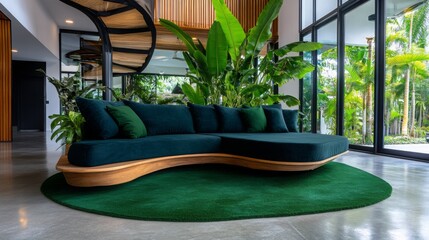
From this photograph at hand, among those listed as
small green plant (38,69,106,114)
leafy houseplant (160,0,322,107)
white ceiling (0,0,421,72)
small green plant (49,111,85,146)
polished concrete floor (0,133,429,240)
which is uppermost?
white ceiling (0,0,421,72)

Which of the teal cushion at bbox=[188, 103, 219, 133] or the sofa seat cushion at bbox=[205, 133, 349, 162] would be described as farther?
the teal cushion at bbox=[188, 103, 219, 133]

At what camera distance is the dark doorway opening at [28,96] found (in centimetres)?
1049

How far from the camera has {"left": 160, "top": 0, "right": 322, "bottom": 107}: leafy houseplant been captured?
4500 millimetres

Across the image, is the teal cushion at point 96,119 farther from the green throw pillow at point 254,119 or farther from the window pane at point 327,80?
the window pane at point 327,80

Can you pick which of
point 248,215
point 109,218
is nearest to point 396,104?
point 248,215

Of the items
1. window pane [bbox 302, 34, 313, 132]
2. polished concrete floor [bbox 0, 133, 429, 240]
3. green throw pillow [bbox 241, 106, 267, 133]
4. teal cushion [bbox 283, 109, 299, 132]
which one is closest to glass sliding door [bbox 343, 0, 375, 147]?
window pane [bbox 302, 34, 313, 132]

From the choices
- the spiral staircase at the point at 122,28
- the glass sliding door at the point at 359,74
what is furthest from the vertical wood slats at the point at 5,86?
the glass sliding door at the point at 359,74

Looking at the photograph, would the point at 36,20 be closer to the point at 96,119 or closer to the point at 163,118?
the point at 163,118

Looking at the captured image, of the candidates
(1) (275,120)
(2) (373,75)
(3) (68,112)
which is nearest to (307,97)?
(2) (373,75)

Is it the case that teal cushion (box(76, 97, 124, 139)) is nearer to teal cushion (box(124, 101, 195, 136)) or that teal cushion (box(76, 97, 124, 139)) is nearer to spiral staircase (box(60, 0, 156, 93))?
teal cushion (box(124, 101, 195, 136))

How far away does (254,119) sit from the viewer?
13.3ft

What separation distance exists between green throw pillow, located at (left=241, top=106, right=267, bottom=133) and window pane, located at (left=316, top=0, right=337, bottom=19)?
362 cm

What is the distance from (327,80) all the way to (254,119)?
3118 millimetres

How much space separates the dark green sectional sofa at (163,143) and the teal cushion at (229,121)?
4 cm
